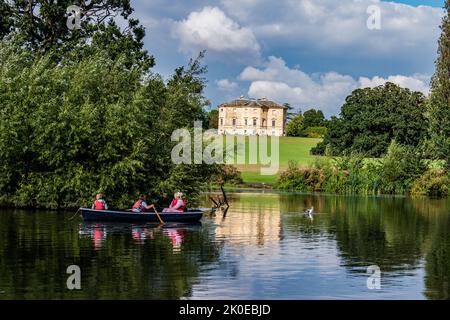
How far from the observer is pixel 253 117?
193 meters

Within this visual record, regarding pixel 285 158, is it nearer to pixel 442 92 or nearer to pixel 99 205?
pixel 442 92

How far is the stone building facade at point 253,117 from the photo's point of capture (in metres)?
192

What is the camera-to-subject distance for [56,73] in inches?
1789

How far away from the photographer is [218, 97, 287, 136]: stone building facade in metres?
192

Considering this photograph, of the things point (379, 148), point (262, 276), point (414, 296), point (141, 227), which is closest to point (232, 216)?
point (141, 227)

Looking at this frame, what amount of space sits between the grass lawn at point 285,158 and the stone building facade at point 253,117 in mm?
49854

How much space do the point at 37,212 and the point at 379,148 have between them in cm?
6741

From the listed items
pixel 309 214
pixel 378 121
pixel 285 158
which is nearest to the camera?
pixel 309 214

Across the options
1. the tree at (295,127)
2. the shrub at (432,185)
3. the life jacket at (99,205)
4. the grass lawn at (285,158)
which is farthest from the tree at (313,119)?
the life jacket at (99,205)

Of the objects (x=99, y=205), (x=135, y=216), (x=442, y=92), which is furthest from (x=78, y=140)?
(x=442, y=92)

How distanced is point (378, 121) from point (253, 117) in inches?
3531

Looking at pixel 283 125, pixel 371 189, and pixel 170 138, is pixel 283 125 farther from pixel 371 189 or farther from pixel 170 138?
pixel 170 138

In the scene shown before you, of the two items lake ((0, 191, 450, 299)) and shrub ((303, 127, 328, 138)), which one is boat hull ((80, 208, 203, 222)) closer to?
lake ((0, 191, 450, 299))
